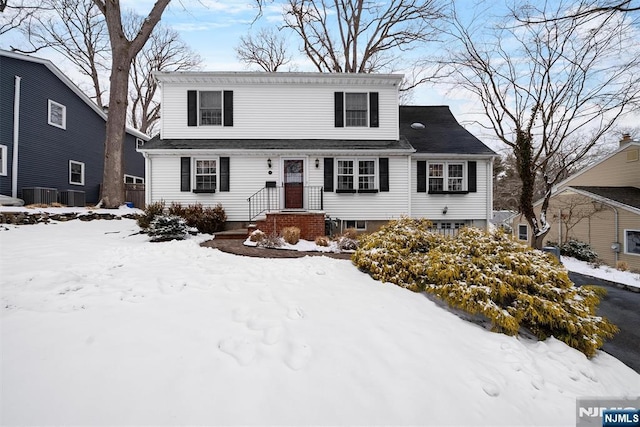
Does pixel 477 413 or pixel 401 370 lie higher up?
pixel 401 370

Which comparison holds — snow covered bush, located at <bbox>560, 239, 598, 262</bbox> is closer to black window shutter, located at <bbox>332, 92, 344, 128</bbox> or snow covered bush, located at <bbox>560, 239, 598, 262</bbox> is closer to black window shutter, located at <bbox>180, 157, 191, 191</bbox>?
black window shutter, located at <bbox>332, 92, 344, 128</bbox>

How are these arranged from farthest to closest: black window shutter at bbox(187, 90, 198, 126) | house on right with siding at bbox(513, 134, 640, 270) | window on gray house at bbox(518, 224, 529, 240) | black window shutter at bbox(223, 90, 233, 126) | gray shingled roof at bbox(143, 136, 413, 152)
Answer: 1. window on gray house at bbox(518, 224, 529, 240)
2. house on right with siding at bbox(513, 134, 640, 270)
3. black window shutter at bbox(223, 90, 233, 126)
4. black window shutter at bbox(187, 90, 198, 126)
5. gray shingled roof at bbox(143, 136, 413, 152)

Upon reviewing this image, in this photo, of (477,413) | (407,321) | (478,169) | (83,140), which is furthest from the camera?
(83,140)

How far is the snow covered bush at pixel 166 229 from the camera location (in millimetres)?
6793

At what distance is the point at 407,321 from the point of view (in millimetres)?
3250

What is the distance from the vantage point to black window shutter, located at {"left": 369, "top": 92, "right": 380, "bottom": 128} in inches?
416

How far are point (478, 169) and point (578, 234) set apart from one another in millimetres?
9028

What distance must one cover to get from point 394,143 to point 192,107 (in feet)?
25.5

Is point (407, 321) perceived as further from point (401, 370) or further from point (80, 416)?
point (80, 416)

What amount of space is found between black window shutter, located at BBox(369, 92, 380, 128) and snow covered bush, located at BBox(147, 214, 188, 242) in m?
7.67

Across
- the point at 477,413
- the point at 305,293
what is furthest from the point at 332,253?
the point at 477,413

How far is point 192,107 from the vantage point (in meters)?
10.3

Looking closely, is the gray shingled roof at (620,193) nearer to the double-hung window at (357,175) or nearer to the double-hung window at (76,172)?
the double-hung window at (357,175)

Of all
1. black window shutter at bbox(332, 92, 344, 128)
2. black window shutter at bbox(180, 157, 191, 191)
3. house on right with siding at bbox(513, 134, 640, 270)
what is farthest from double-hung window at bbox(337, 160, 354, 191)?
house on right with siding at bbox(513, 134, 640, 270)
